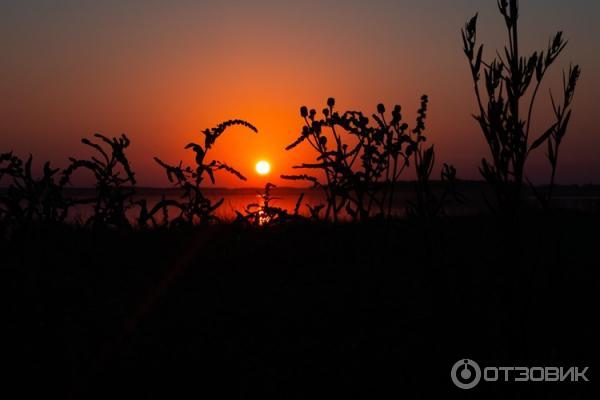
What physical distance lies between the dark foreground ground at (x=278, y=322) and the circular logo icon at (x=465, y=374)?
0.04m

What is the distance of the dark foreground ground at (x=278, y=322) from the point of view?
2479 mm

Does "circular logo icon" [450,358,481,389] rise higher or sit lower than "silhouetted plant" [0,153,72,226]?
lower

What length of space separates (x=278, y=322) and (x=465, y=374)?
1106 millimetres

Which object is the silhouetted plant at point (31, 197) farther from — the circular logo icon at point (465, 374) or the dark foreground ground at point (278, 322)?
the circular logo icon at point (465, 374)

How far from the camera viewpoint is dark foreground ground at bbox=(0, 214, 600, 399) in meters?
2.48

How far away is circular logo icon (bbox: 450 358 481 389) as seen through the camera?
2.49 m

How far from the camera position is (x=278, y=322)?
3.17 metres

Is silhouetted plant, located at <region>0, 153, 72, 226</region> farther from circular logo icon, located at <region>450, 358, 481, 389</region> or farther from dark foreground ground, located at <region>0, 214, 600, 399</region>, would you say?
circular logo icon, located at <region>450, 358, 481, 389</region>

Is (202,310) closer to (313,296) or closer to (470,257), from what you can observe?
(313,296)

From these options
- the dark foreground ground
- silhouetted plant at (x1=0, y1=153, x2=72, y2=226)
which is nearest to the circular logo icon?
the dark foreground ground

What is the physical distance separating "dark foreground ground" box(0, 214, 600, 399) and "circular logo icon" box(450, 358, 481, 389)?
4cm

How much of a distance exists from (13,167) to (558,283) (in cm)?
376

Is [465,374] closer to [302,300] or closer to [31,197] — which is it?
[302,300]

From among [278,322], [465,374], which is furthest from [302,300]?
[465,374]
